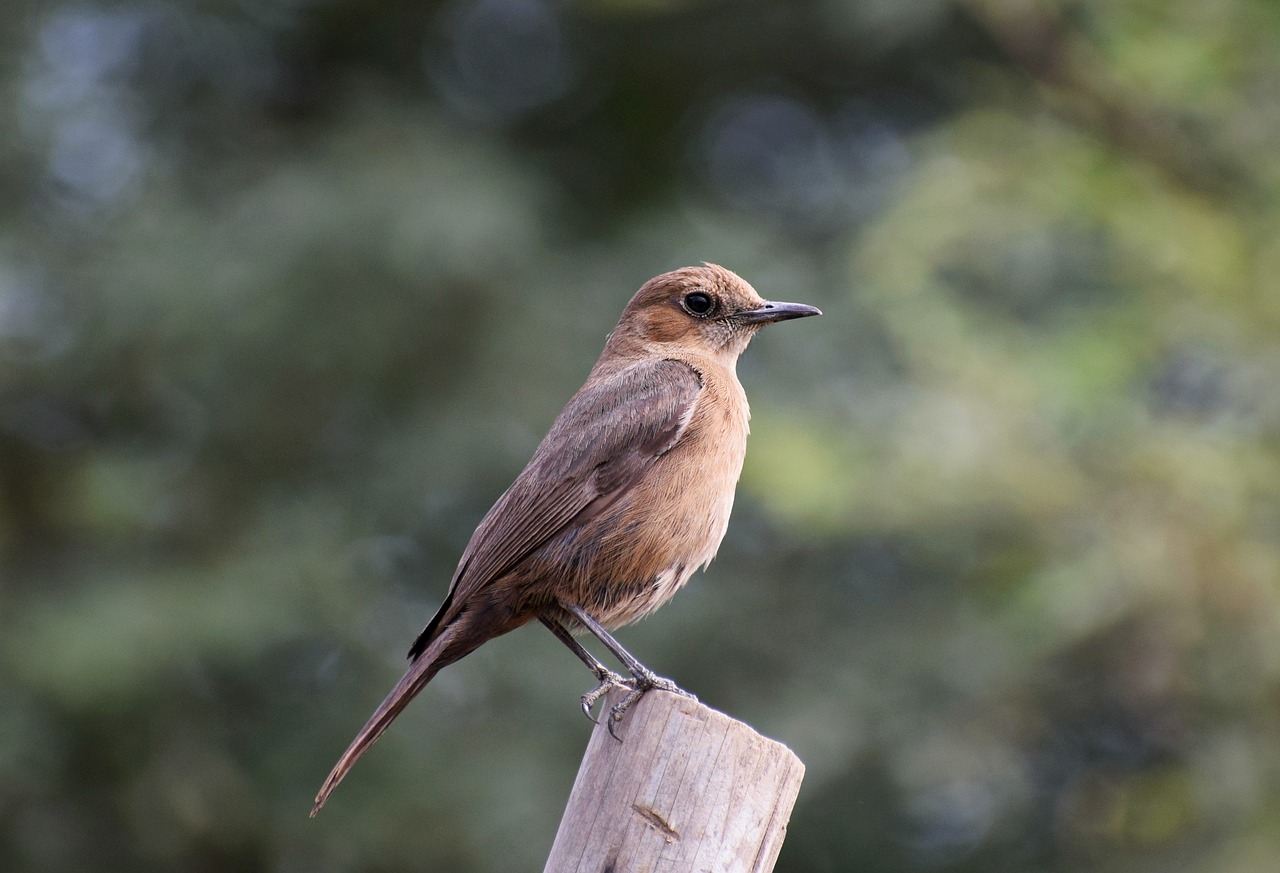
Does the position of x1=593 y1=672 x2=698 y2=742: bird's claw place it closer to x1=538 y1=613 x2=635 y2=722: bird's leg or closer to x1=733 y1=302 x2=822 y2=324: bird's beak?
x1=538 y1=613 x2=635 y2=722: bird's leg

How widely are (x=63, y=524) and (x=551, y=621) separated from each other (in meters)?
5.69

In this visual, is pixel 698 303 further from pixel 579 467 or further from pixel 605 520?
pixel 605 520

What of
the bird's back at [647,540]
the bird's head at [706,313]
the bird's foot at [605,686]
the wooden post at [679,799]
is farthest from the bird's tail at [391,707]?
the bird's head at [706,313]

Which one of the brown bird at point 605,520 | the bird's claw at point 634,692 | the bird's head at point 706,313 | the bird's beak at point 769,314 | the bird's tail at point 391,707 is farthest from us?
the bird's head at point 706,313

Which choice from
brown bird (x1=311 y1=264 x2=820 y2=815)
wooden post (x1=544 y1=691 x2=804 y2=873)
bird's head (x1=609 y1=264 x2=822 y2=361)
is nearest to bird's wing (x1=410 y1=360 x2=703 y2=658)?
brown bird (x1=311 y1=264 x2=820 y2=815)

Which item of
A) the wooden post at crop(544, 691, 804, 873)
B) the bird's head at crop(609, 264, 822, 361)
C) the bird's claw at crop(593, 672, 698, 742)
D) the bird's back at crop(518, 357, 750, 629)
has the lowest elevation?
the wooden post at crop(544, 691, 804, 873)

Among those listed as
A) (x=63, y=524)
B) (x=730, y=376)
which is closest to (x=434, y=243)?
(x=63, y=524)

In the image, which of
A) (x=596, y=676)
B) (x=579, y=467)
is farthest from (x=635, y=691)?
(x=579, y=467)

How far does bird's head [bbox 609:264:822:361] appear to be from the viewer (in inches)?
227

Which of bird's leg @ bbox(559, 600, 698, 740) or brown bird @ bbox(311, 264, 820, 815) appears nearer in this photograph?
bird's leg @ bbox(559, 600, 698, 740)

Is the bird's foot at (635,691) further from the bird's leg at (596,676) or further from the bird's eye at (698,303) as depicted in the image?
the bird's eye at (698,303)

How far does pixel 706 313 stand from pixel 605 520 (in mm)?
1261

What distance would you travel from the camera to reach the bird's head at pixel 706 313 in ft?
18.9

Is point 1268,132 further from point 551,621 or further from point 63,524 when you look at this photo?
point 63,524
